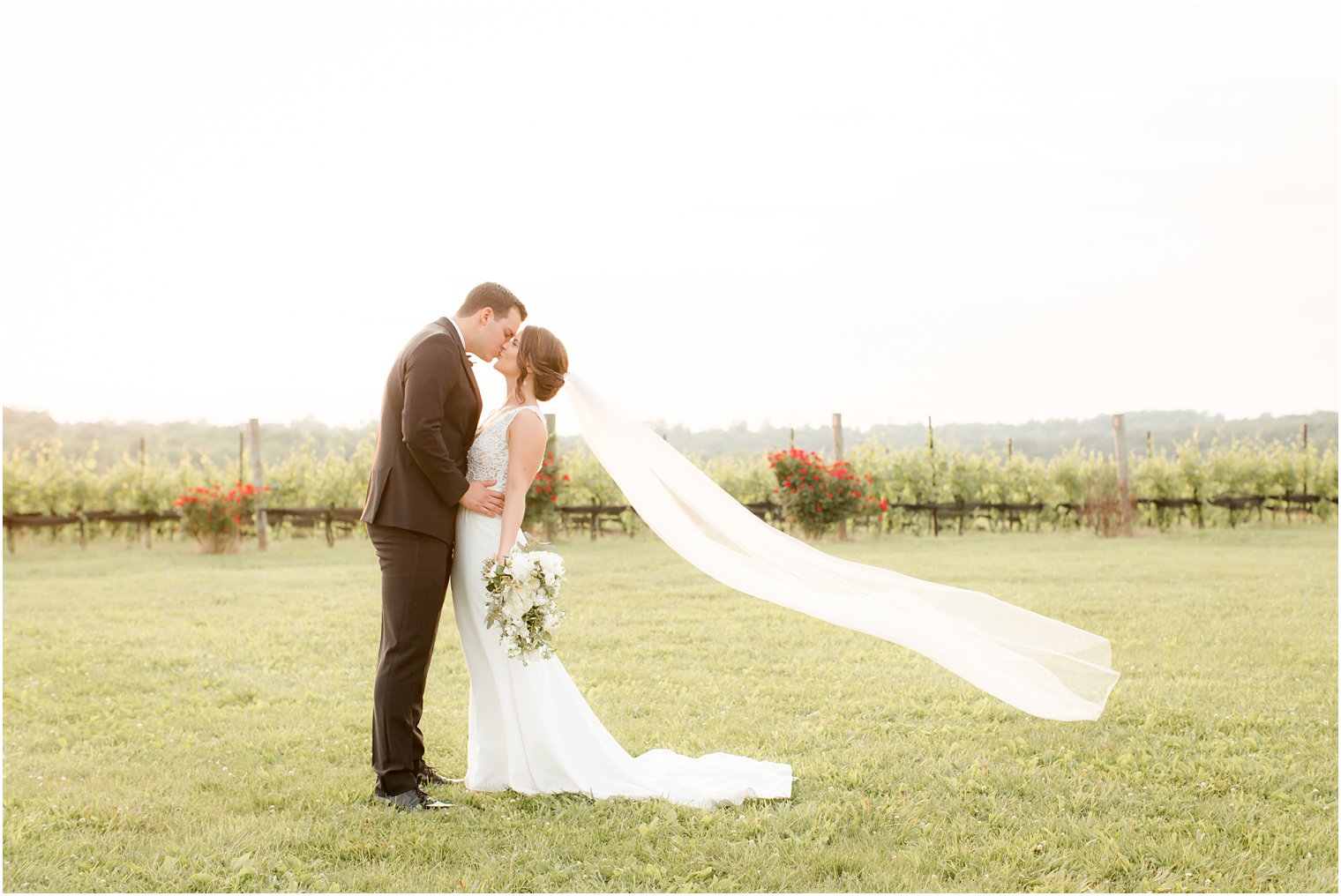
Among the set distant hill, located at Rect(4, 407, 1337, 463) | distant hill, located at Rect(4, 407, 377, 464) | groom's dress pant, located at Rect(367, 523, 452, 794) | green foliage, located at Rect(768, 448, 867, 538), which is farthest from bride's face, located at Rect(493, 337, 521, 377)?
distant hill, located at Rect(4, 407, 377, 464)

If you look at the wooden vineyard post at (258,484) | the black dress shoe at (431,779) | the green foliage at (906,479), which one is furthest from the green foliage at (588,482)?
the black dress shoe at (431,779)

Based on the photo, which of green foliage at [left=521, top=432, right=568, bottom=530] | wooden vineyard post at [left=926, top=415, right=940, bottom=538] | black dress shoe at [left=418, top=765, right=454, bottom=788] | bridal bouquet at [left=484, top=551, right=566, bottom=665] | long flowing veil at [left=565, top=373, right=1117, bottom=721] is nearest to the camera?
bridal bouquet at [left=484, top=551, right=566, bottom=665]

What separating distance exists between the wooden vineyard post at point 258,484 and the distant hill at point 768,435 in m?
3.81

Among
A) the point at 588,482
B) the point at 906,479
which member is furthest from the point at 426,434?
the point at 906,479

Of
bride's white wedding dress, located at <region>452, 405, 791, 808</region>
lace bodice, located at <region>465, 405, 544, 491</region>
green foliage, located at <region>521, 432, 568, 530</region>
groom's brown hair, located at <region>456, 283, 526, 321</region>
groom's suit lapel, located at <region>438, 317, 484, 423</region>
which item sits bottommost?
bride's white wedding dress, located at <region>452, 405, 791, 808</region>

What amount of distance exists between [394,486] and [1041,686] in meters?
3.21

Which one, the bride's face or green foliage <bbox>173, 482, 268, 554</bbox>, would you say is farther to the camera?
green foliage <bbox>173, 482, 268, 554</bbox>

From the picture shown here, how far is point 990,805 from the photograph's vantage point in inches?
169

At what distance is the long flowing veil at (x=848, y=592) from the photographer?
4.79 meters

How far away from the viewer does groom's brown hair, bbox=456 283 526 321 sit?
4508 millimetres

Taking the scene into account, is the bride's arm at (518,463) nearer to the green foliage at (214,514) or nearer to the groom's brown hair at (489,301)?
the groom's brown hair at (489,301)

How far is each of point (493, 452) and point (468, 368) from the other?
1.30 feet

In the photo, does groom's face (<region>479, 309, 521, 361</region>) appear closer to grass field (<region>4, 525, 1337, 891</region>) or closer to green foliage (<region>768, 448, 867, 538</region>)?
grass field (<region>4, 525, 1337, 891</region>)

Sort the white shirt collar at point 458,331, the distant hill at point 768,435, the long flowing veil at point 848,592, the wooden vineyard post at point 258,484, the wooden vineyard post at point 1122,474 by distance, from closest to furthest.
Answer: the white shirt collar at point 458,331 < the long flowing veil at point 848,592 < the wooden vineyard post at point 258,484 < the wooden vineyard post at point 1122,474 < the distant hill at point 768,435
